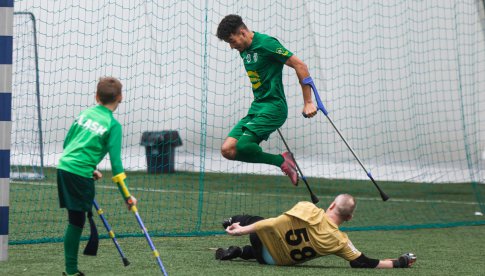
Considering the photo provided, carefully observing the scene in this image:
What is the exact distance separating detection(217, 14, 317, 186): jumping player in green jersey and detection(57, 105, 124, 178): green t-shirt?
2.34 meters

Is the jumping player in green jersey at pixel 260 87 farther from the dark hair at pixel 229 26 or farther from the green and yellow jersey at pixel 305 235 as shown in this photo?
the green and yellow jersey at pixel 305 235

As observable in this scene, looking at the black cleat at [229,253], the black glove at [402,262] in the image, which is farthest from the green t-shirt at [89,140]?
the black glove at [402,262]

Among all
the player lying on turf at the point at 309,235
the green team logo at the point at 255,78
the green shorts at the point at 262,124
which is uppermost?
the green team logo at the point at 255,78

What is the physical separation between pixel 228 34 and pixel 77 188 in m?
2.53

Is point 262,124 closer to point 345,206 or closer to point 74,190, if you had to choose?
point 345,206

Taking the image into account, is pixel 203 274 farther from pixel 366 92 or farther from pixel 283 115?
pixel 366 92

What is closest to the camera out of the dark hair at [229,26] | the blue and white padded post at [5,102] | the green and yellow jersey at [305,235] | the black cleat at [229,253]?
the green and yellow jersey at [305,235]

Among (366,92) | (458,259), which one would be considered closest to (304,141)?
(366,92)

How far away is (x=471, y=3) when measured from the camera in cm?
1438

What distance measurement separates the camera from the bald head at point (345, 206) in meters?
5.84

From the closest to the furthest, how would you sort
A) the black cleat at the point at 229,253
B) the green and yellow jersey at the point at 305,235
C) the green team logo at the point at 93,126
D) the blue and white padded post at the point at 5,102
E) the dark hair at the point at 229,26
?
the green team logo at the point at 93,126, the green and yellow jersey at the point at 305,235, the blue and white padded post at the point at 5,102, the black cleat at the point at 229,253, the dark hair at the point at 229,26

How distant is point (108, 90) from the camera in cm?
525

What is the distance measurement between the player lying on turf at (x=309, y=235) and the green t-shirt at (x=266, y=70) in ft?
5.63

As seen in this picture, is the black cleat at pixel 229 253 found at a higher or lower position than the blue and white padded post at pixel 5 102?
lower
